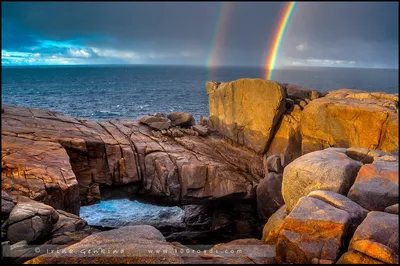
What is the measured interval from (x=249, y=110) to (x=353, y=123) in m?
11.1

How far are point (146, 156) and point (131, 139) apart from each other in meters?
2.79

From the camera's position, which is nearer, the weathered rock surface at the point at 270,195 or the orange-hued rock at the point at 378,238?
the orange-hued rock at the point at 378,238

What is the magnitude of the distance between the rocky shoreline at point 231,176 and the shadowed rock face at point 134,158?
10cm

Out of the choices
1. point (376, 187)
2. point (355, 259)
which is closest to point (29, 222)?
point (355, 259)

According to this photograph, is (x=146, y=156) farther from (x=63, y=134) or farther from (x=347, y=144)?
(x=347, y=144)

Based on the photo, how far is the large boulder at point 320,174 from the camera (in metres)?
15.2

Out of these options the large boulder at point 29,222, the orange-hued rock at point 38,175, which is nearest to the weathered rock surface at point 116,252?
the large boulder at point 29,222

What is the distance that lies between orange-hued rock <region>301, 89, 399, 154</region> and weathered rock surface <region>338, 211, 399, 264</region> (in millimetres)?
13903

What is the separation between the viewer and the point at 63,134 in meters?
26.9

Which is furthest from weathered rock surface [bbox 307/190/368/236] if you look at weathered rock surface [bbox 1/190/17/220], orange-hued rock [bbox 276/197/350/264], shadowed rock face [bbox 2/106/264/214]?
shadowed rock face [bbox 2/106/264/214]

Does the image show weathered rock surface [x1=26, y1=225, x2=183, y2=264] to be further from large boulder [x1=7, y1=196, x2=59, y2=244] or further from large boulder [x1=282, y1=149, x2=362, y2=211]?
large boulder [x1=282, y1=149, x2=362, y2=211]

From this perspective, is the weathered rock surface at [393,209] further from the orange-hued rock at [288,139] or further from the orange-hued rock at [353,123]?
the orange-hued rock at [288,139]

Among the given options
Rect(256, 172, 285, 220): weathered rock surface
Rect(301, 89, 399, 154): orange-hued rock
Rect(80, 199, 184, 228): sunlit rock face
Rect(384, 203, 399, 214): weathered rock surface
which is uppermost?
Rect(301, 89, 399, 154): orange-hued rock

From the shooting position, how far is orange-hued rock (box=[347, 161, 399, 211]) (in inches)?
527
